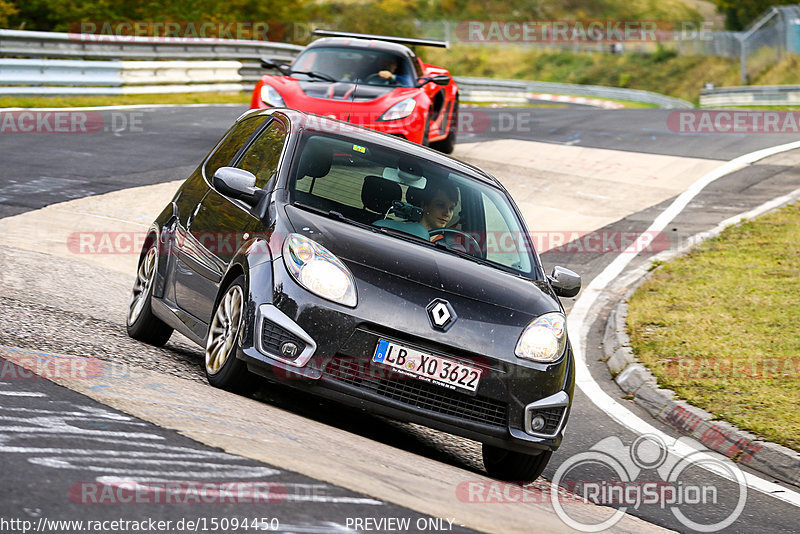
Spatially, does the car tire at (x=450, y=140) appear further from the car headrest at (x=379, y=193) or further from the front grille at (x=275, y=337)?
the front grille at (x=275, y=337)

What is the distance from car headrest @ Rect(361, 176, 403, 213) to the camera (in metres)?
6.63

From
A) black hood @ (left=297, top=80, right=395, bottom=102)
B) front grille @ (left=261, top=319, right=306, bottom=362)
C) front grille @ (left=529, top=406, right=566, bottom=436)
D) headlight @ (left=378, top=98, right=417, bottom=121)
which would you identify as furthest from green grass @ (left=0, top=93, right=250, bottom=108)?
front grille @ (left=529, top=406, right=566, bottom=436)

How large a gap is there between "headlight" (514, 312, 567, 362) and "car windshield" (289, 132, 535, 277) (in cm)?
64

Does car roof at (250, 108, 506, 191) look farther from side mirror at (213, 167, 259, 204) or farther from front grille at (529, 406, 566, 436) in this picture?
front grille at (529, 406, 566, 436)

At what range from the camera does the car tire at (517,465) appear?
5.95 metres

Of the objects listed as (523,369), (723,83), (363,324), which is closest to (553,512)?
(523,369)

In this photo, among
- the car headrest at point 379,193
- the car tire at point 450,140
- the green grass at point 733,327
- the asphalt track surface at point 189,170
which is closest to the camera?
the asphalt track surface at point 189,170

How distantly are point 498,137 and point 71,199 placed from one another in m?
10.1

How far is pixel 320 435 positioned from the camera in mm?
5348

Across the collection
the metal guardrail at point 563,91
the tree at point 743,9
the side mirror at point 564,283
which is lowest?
the metal guardrail at point 563,91

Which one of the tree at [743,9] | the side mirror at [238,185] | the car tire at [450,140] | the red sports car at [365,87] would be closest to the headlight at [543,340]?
the side mirror at [238,185]

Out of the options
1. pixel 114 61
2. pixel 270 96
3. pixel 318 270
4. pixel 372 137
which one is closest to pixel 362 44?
pixel 270 96

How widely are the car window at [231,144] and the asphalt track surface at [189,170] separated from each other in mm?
1718

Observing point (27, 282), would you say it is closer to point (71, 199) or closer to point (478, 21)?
point (71, 199)
